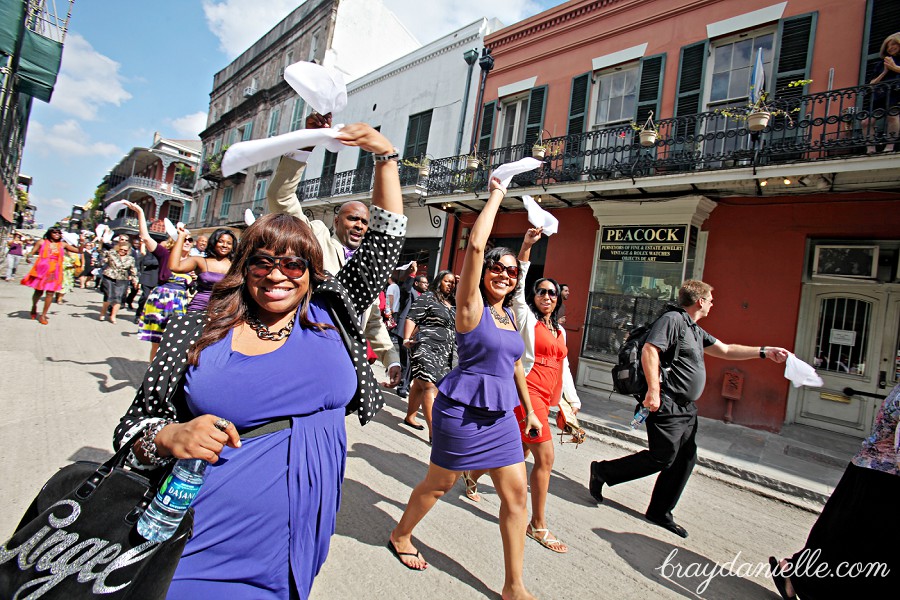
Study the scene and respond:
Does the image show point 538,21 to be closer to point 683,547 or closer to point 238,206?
point 683,547

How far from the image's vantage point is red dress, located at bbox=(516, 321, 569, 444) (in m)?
3.78

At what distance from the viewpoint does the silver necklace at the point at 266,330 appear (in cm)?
160

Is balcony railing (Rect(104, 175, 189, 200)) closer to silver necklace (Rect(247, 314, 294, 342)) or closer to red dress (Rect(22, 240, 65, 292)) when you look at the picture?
red dress (Rect(22, 240, 65, 292))

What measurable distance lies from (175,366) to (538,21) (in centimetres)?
1327

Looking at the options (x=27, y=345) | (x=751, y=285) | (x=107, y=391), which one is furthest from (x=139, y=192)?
(x=751, y=285)

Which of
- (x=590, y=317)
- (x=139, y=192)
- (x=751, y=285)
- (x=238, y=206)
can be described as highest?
(x=139, y=192)

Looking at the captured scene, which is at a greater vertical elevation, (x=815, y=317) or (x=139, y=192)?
(x=139, y=192)

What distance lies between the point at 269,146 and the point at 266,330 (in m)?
0.61

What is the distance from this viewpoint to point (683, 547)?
11.9 feet

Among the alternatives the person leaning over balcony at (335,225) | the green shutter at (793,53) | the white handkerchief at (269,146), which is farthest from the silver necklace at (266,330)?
the green shutter at (793,53)

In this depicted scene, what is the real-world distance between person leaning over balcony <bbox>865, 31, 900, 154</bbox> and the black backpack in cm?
551

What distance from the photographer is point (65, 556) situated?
1.08 meters

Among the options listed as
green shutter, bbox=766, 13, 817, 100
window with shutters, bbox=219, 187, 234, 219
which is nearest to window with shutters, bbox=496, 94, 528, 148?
green shutter, bbox=766, 13, 817, 100

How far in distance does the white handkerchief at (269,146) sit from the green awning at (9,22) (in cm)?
1507
